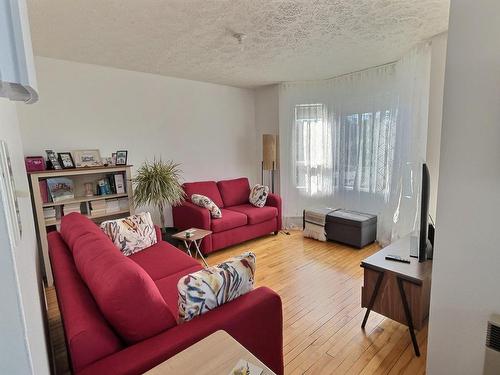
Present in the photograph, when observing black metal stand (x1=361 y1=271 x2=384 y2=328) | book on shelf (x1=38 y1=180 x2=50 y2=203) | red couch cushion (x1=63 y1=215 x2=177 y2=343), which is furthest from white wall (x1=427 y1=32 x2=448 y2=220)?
book on shelf (x1=38 y1=180 x2=50 y2=203)

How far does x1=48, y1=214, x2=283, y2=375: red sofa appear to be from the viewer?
41.6 inches

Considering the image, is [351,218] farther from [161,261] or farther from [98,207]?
[98,207]

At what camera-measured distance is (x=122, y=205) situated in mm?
3438

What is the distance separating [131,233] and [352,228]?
2715mm

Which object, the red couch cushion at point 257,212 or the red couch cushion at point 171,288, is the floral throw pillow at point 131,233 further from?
the red couch cushion at point 257,212

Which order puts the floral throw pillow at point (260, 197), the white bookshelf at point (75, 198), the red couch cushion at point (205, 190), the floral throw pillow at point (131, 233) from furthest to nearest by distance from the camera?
the floral throw pillow at point (260, 197) < the red couch cushion at point (205, 190) < the white bookshelf at point (75, 198) < the floral throw pillow at point (131, 233)

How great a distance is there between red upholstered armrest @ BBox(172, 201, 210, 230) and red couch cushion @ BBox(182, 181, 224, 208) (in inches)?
8.8

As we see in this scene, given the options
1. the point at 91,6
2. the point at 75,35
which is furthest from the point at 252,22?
the point at 75,35

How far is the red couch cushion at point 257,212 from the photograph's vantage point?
12.9 feet

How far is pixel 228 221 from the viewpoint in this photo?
12.0ft

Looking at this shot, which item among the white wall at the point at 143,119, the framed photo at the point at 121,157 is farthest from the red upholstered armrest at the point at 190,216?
the framed photo at the point at 121,157

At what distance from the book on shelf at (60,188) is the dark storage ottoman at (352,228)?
328 cm

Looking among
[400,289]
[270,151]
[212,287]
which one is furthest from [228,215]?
[212,287]

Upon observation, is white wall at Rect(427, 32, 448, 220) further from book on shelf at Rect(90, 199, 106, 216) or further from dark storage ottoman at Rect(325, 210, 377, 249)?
book on shelf at Rect(90, 199, 106, 216)
